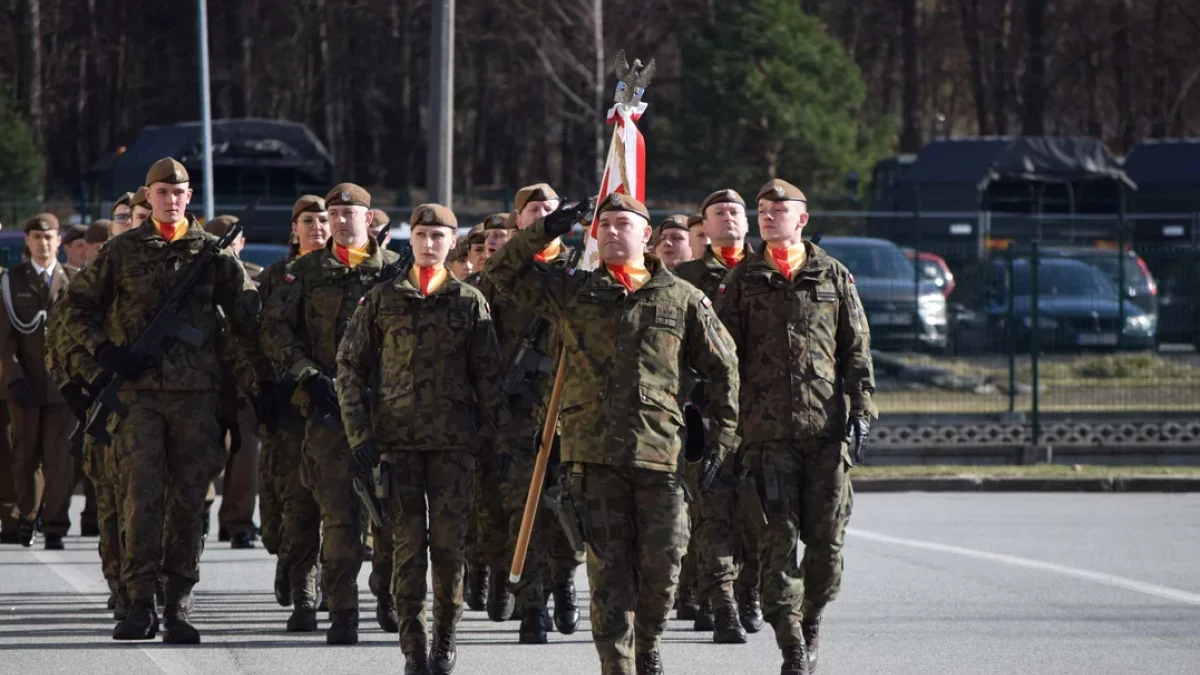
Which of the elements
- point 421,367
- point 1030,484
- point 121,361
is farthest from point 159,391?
point 1030,484

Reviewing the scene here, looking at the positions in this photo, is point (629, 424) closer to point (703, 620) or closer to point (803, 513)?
point (803, 513)

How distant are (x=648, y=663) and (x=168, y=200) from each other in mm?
3487

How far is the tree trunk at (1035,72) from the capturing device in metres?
54.9

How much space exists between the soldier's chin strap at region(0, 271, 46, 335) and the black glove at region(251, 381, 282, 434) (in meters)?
4.41

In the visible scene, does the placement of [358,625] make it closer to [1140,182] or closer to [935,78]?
[1140,182]

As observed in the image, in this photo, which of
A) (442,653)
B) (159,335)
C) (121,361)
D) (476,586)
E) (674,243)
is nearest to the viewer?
(442,653)

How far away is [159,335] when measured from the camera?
9.33 metres

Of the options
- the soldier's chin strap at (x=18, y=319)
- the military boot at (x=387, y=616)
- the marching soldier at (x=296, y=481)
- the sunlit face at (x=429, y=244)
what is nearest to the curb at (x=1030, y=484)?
the soldier's chin strap at (x=18, y=319)

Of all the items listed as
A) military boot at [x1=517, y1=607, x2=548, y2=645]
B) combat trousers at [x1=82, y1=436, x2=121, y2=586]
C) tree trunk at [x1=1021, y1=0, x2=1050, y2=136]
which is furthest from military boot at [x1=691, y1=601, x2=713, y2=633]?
tree trunk at [x1=1021, y1=0, x2=1050, y2=136]

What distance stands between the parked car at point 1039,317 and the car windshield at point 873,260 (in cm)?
112

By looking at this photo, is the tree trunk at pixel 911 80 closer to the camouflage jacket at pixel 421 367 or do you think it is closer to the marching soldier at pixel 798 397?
the marching soldier at pixel 798 397

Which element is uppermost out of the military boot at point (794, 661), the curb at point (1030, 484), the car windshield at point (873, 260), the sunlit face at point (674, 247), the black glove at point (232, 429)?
the sunlit face at point (674, 247)

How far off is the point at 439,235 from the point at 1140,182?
29.7 metres

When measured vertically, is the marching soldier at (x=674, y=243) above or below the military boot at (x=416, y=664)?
above
